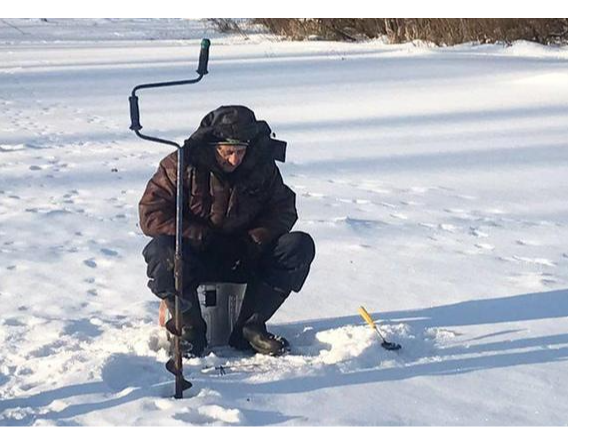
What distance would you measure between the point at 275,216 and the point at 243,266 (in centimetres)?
23

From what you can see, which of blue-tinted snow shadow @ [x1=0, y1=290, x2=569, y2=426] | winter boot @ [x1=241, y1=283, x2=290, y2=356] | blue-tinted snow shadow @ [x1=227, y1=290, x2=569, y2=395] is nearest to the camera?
blue-tinted snow shadow @ [x1=0, y1=290, x2=569, y2=426]

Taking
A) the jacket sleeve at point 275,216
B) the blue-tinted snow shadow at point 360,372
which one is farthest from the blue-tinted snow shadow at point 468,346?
Result: the jacket sleeve at point 275,216

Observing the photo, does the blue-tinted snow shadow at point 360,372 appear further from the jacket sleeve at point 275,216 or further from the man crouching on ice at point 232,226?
the jacket sleeve at point 275,216

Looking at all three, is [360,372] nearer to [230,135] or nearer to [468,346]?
[468,346]

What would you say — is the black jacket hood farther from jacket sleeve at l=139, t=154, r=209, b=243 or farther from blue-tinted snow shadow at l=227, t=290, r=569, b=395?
blue-tinted snow shadow at l=227, t=290, r=569, b=395

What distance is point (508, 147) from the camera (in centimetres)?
867

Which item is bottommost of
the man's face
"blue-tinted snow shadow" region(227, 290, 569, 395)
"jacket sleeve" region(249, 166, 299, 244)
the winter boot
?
"blue-tinted snow shadow" region(227, 290, 569, 395)

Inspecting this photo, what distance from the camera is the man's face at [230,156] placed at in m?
3.51

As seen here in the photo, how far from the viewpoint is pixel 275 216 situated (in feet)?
12.0

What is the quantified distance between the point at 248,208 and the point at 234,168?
17 centimetres

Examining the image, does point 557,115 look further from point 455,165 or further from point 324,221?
point 324,221

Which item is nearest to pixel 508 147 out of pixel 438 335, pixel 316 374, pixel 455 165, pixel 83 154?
pixel 455 165

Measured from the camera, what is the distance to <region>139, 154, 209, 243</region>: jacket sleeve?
138 inches

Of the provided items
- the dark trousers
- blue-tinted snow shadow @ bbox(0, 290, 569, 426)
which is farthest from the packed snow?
the dark trousers
